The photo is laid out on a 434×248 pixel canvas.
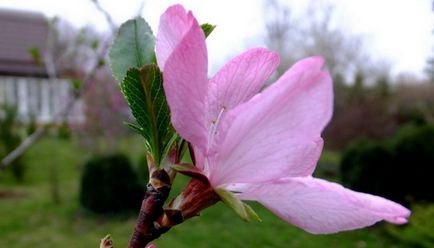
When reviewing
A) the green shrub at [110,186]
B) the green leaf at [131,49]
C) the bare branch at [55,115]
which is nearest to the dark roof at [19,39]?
the green shrub at [110,186]

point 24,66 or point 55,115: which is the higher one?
point 55,115

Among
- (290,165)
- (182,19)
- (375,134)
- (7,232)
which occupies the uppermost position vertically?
(182,19)

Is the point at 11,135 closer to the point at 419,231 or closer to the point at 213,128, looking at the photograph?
the point at 419,231

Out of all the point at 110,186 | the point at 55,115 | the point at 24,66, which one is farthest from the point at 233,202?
the point at 24,66

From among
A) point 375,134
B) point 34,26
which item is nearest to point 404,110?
point 375,134

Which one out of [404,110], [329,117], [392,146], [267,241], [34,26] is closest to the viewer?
[329,117]

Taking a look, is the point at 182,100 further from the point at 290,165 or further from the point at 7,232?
the point at 7,232
